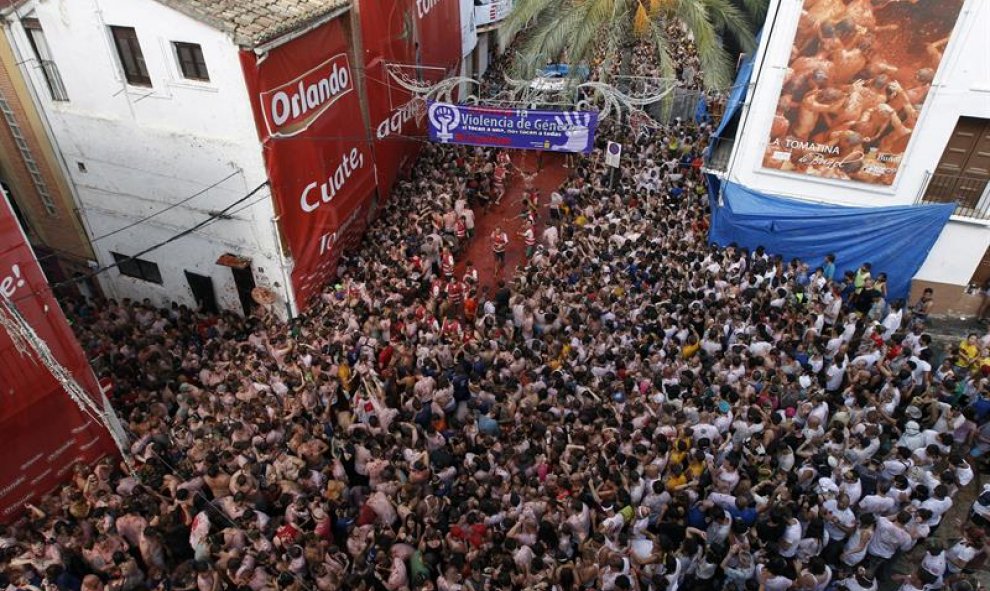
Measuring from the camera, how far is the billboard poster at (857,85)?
440 inches

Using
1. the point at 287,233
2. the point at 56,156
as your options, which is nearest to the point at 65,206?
the point at 56,156

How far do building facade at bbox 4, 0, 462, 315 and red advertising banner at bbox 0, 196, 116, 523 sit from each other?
13.5 feet

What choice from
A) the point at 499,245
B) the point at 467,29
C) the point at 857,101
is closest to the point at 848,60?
the point at 857,101

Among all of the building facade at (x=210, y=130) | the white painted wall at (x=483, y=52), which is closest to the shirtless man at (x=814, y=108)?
the building facade at (x=210, y=130)

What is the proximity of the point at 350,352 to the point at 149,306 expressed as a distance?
17.7 ft

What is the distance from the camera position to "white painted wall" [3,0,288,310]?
35.8 feet

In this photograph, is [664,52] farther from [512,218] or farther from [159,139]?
[159,139]

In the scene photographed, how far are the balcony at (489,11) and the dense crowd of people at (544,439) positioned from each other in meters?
18.5

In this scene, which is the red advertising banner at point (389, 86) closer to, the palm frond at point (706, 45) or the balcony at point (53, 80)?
the balcony at point (53, 80)

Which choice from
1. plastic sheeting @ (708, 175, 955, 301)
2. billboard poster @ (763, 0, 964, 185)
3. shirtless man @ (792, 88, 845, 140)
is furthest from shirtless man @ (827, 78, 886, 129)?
plastic sheeting @ (708, 175, 955, 301)

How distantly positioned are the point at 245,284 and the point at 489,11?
793 inches

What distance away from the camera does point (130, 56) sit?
11.4 m

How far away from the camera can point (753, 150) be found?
13.2 m

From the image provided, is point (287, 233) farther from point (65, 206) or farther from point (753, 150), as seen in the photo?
point (753, 150)
